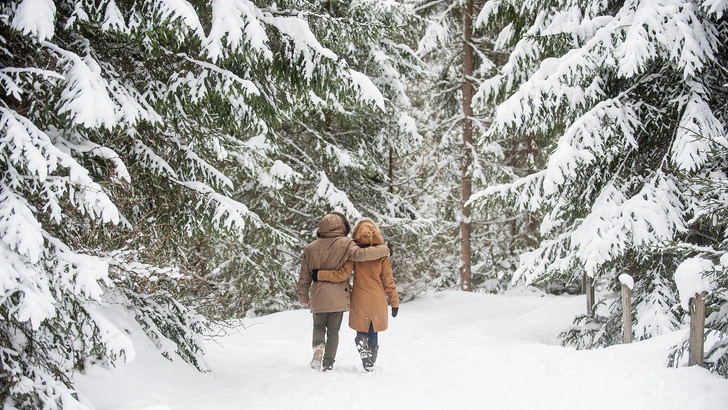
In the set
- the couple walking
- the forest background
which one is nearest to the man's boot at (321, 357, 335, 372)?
the couple walking

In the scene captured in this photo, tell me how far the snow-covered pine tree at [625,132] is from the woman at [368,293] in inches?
97.9

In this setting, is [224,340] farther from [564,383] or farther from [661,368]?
[661,368]

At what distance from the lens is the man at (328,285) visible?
633 centimetres

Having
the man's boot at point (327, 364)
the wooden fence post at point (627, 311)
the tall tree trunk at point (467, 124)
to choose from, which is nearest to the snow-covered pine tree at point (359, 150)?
the tall tree trunk at point (467, 124)

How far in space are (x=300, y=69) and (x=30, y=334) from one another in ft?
12.2

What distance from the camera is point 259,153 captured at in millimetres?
9305

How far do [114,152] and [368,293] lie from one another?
332cm

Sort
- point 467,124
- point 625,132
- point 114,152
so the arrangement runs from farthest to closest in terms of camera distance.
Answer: point 467,124
point 625,132
point 114,152

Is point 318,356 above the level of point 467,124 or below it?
below

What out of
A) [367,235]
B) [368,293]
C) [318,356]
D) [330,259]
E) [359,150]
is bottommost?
[318,356]

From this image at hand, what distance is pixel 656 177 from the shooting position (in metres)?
7.16

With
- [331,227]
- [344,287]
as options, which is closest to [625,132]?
[331,227]

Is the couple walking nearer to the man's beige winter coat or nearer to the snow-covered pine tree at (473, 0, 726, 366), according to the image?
the man's beige winter coat

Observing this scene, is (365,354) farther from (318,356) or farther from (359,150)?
(359,150)
